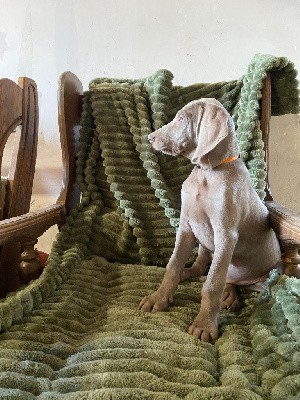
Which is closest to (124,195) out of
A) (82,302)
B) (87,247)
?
(87,247)

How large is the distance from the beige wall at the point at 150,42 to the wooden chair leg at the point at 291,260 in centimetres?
59

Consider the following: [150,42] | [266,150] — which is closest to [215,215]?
[266,150]

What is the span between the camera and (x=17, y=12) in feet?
5.53

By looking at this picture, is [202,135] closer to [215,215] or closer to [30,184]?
[215,215]

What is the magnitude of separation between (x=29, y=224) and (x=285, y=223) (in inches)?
23.2

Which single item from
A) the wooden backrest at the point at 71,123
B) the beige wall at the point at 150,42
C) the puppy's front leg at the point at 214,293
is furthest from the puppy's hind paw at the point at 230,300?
the beige wall at the point at 150,42

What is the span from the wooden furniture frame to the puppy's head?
223 mm

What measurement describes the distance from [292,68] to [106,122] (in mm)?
554

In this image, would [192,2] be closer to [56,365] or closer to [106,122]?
[106,122]

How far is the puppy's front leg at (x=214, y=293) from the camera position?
0.91 meters

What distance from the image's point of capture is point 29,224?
106 cm

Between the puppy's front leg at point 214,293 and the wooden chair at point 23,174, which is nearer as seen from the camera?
the puppy's front leg at point 214,293

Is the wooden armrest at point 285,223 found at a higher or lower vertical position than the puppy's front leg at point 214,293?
higher

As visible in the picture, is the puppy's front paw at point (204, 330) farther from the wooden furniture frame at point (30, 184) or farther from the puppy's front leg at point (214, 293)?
the wooden furniture frame at point (30, 184)
